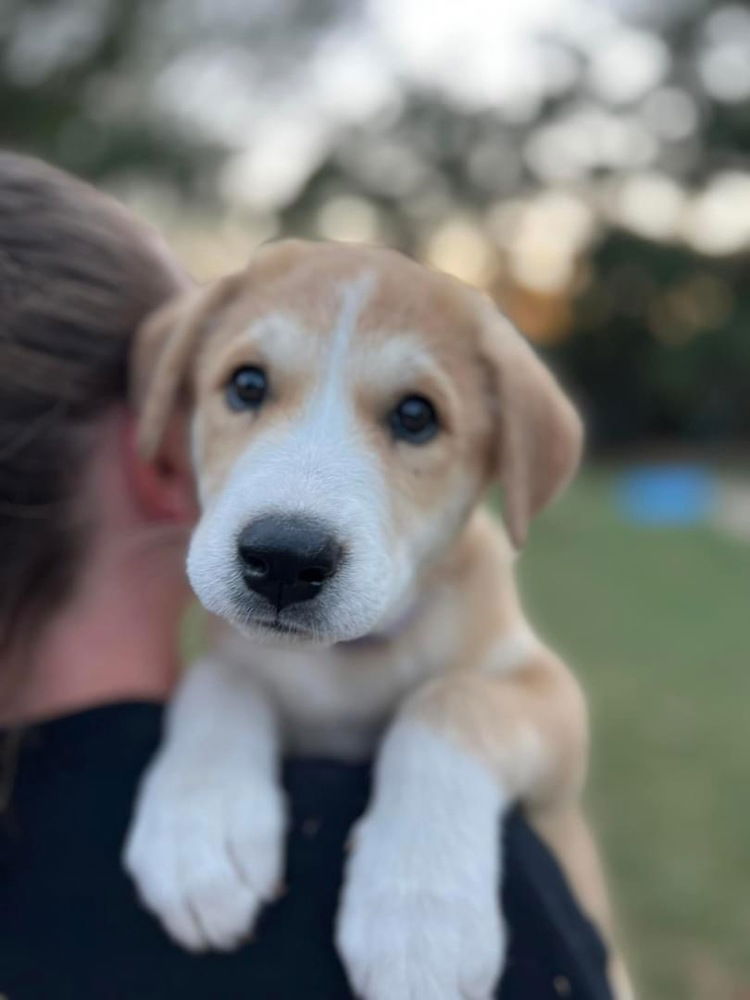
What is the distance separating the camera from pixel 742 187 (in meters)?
30.1

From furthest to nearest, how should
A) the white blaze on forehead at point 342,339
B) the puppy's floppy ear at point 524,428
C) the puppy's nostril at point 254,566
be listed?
the puppy's floppy ear at point 524,428
the white blaze on forehead at point 342,339
the puppy's nostril at point 254,566

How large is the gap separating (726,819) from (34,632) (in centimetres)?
605

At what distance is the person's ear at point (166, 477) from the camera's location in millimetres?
2881

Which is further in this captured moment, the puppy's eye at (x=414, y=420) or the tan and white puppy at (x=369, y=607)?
the puppy's eye at (x=414, y=420)

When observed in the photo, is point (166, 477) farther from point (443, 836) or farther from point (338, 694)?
point (443, 836)

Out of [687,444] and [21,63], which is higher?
[21,63]

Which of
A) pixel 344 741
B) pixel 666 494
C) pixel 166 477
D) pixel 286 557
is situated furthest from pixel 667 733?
pixel 666 494

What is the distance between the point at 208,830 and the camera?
2309mm

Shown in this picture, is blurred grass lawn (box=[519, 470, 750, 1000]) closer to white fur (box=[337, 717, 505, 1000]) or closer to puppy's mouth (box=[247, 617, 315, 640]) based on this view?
white fur (box=[337, 717, 505, 1000])

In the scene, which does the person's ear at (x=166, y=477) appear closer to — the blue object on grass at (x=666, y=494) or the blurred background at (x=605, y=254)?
the blurred background at (x=605, y=254)

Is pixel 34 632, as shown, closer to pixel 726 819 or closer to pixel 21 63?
pixel 726 819

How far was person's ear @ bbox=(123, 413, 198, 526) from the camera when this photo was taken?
2881mm

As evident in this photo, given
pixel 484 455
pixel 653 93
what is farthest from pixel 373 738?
pixel 653 93

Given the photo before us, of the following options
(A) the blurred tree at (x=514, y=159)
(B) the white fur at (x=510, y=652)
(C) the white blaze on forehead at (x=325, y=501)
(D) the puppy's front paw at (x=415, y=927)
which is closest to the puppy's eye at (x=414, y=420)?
(C) the white blaze on forehead at (x=325, y=501)
